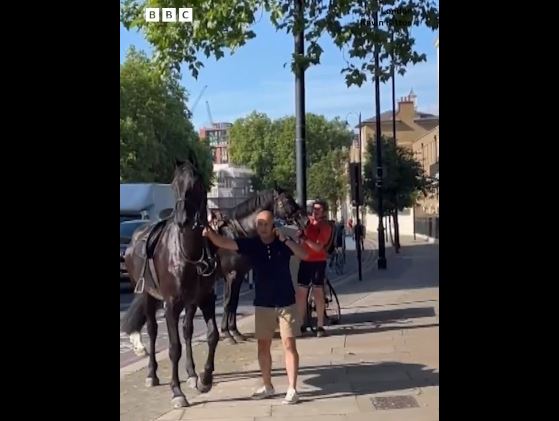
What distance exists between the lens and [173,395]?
7.00 meters

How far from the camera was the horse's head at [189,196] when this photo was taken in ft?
20.6

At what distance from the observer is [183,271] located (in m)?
7.12

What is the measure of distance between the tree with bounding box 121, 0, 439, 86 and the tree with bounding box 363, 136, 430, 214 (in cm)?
1874

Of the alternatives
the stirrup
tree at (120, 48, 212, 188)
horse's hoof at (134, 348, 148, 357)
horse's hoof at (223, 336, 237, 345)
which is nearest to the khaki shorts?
the stirrup

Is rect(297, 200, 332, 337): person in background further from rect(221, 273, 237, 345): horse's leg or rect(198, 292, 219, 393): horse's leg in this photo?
rect(198, 292, 219, 393): horse's leg

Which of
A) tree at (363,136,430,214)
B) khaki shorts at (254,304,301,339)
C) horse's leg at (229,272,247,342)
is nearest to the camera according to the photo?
khaki shorts at (254,304,301,339)

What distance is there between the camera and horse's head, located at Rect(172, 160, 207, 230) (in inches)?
247

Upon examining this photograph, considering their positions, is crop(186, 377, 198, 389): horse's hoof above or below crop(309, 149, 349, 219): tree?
below

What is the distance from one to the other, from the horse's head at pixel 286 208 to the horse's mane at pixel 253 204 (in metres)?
0.08

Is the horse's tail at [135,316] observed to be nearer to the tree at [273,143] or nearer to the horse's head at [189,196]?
the tree at [273,143]

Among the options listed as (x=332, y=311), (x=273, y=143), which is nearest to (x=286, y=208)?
(x=273, y=143)
